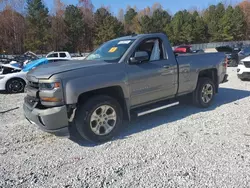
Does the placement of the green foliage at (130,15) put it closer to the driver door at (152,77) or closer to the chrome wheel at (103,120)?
the driver door at (152,77)

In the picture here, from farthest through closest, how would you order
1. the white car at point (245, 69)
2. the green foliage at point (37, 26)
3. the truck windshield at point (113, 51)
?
1. the green foliage at point (37, 26)
2. the white car at point (245, 69)
3. the truck windshield at point (113, 51)

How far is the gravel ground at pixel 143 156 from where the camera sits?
9.89 ft

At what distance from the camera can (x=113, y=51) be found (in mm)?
4809

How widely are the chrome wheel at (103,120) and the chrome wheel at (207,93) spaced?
280 centimetres

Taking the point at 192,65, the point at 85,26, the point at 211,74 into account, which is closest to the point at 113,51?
the point at 192,65

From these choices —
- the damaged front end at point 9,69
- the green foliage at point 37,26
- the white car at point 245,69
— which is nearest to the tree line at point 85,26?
the green foliage at point 37,26

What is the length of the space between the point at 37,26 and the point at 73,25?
784cm

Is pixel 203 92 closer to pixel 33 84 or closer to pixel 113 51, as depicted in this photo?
pixel 113 51

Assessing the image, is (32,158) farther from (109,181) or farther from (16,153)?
(109,181)

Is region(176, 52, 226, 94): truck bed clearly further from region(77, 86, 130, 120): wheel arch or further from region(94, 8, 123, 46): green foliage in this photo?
region(94, 8, 123, 46): green foliage

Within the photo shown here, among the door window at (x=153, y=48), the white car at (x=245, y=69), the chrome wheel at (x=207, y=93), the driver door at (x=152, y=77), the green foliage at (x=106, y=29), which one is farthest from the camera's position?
the green foliage at (x=106, y=29)

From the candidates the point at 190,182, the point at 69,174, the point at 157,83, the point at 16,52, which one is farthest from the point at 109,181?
the point at 16,52

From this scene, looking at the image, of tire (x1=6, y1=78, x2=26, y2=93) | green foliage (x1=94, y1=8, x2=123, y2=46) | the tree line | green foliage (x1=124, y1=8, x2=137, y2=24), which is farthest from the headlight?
green foliage (x1=124, y1=8, x2=137, y2=24)

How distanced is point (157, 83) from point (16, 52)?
152ft
